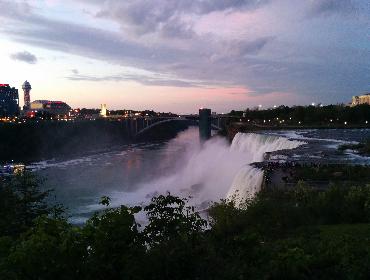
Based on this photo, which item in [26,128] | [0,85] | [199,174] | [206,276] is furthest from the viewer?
[0,85]

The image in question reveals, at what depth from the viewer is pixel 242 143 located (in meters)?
25.3

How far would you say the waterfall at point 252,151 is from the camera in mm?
11406

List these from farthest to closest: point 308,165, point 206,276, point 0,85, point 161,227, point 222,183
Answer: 1. point 0,85
2. point 222,183
3. point 308,165
4. point 161,227
5. point 206,276

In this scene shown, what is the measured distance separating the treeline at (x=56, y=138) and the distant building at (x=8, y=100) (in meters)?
70.3

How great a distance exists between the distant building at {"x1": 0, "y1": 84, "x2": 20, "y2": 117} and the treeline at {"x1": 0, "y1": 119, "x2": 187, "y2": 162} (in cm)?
7027

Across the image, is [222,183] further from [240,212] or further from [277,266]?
[277,266]

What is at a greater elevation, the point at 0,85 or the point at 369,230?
the point at 0,85

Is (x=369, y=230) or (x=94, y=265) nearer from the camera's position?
(x=94, y=265)

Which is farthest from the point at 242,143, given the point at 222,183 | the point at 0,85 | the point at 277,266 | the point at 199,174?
the point at 0,85

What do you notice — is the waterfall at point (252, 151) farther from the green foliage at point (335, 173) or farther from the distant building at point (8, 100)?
the distant building at point (8, 100)

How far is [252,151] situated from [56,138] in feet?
107

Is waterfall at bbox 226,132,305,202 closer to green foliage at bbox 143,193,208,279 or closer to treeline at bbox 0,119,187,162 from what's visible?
green foliage at bbox 143,193,208,279

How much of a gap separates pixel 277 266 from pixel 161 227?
50.3 inches

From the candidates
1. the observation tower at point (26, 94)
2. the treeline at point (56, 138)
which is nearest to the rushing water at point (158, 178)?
the treeline at point (56, 138)
